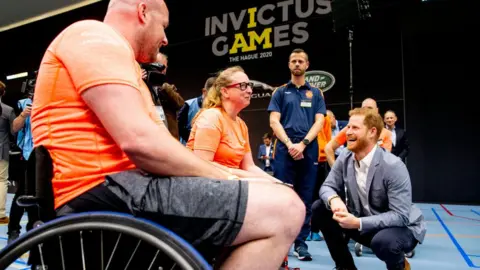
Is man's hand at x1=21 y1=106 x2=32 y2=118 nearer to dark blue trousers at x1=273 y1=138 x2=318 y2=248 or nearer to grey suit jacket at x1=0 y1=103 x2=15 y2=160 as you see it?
grey suit jacket at x1=0 y1=103 x2=15 y2=160

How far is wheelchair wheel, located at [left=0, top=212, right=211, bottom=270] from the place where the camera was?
80 centimetres

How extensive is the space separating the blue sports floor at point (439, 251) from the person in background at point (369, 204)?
0.44m

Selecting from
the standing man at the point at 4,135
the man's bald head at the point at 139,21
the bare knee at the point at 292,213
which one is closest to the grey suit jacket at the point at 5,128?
the standing man at the point at 4,135

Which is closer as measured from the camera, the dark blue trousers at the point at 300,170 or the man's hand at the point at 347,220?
the man's hand at the point at 347,220

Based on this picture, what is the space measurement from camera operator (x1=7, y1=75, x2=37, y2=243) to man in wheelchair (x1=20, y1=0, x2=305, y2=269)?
1.92 metres

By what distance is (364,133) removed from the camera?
225 cm

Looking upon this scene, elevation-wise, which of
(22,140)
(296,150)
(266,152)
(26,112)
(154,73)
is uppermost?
(154,73)

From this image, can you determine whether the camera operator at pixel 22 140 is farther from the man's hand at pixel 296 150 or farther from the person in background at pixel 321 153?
the person in background at pixel 321 153

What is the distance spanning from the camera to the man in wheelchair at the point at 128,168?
33.9 inches

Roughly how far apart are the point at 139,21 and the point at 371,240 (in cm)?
156

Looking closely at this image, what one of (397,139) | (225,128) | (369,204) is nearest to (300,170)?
(369,204)

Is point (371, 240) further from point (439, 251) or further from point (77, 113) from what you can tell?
point (77, 113)

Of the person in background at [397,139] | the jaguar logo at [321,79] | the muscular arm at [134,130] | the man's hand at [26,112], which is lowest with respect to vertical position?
the person in background at [397,139]

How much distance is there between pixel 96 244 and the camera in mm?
855
